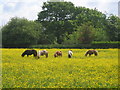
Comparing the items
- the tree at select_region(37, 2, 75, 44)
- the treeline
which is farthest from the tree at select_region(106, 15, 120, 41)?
the tree at select_region(37, 2, 75, 44)

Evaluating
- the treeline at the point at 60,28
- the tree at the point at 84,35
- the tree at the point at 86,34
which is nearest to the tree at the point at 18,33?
the treeline at the point at 60,28

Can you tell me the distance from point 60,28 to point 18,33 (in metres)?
14.6

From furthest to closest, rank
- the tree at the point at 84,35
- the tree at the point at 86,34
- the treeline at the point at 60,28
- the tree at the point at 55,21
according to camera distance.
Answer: the tree at the point at 84,35 < the tree at the point at 86,34 < the tree at the point at 55,21 < the treeline at the point at 60,28

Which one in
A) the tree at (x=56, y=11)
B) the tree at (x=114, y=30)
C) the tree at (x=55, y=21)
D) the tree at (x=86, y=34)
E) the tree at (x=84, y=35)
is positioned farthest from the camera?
the tree at (x=84, y=35)

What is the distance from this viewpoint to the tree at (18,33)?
40.2 m

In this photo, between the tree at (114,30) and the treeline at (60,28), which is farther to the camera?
the tree at (114,30)

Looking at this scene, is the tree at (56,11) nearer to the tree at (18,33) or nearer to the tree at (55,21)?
the tree at (55,21)

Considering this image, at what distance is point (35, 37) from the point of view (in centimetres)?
4428

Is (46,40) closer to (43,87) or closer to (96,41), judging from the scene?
(96,41)

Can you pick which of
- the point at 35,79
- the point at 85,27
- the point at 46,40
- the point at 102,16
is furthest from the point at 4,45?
the point at 35,79

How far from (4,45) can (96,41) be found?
49.9 feet

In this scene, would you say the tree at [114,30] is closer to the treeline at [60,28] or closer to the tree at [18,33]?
the treeline at [60,28]

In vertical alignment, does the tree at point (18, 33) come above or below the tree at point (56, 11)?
below

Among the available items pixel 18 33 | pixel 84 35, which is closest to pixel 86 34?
pixel 84 35
